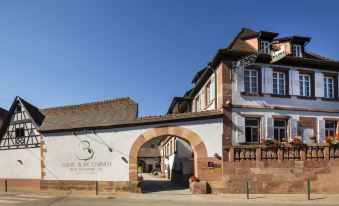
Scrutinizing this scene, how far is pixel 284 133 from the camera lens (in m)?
24.2

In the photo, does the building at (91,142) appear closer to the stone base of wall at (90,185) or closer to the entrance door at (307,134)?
the stone base of wall at (90,185)

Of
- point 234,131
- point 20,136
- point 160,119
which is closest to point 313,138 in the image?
point 234,131

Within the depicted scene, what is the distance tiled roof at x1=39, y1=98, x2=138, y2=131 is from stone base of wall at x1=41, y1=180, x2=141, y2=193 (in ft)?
11.8

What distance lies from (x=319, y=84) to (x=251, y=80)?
4.65 metres

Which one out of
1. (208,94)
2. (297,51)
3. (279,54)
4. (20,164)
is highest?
(297,51)

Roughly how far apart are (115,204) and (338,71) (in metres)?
16.8

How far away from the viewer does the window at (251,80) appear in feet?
78.4

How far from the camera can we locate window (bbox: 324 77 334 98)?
25.3 m

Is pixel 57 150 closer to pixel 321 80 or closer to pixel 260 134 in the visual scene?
pixel 260 134

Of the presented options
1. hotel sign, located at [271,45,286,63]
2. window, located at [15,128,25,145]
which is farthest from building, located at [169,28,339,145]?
window, located at [15,128,25,145]

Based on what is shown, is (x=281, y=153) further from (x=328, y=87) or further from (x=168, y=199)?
(x=168, y=199)

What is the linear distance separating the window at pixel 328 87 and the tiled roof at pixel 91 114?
12.3 m

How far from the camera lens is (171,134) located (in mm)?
23297

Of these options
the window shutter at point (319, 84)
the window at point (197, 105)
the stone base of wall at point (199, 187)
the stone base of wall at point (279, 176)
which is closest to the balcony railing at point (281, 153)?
the stone base of wall at point (279, 176)
